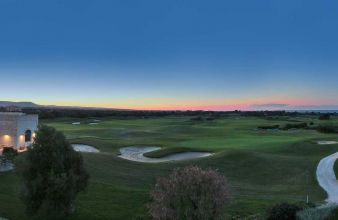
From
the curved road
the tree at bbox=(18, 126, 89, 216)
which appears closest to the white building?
the tree at bbox=(18, 126, 89, 216)

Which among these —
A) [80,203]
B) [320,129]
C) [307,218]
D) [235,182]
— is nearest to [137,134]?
[320,129]

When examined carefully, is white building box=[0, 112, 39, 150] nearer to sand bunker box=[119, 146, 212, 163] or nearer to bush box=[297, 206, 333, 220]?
sand bunker box=[119, 146, 212, 163]

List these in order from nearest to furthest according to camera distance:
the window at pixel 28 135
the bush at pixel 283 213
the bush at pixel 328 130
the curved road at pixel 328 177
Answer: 1. the bush at pixel 283 213
2. the curved road at pixel 328 177
3. the window at pixel 28 135
4. the bush at pixel 328 130

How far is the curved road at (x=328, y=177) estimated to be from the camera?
114 ft

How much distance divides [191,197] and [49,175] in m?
9.37

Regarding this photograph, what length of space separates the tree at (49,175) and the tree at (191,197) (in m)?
7.53

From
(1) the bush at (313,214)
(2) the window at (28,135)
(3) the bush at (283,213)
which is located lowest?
(3) the bush at (283,213)

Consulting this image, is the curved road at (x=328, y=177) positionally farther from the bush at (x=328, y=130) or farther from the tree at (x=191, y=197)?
the bush at (x=328, y=130)

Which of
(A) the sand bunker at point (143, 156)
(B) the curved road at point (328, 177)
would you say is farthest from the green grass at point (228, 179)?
(A) the sand bunker at point (143, 156)

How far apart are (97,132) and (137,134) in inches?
434

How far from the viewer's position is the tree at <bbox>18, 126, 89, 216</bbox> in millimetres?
23312

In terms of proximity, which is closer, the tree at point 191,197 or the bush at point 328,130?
the tree at point 191,197

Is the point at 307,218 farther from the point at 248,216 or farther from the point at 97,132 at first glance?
the point at 97,132

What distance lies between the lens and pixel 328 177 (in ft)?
131
